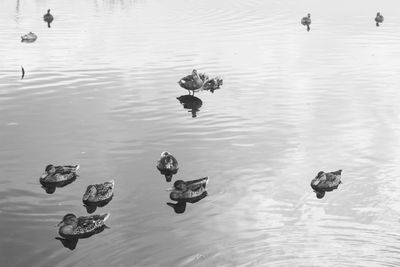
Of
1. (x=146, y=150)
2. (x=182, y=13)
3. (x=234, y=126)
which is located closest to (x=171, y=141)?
(x=146, y=150)

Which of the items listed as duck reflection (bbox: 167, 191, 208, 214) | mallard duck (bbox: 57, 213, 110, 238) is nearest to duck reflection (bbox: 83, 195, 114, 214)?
mallard duck (bbox: 57, 213, 110, 238)

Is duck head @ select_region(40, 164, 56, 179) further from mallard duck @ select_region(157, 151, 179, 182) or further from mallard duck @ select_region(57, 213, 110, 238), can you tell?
mallard duck @ select_region(157, 151, 179, 182)

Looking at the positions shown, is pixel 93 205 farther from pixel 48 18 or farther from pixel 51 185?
pixel 48 18

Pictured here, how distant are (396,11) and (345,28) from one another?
2800 cm

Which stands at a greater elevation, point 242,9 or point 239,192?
point 242,9

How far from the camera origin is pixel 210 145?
99.0 feet

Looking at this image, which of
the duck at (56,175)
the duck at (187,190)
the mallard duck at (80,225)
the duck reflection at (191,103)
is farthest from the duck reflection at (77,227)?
the duck reflection at (191,103)

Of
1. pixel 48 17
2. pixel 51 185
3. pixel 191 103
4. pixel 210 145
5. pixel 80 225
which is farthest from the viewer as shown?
pixel 48 17

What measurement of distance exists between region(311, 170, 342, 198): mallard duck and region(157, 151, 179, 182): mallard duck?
609 cm

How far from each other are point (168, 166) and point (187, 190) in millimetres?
2958

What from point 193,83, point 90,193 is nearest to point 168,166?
point 90,193

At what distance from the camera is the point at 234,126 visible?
1314 inches

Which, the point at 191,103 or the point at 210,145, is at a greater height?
the point at 191,103

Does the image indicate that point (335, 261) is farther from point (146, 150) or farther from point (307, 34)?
point (307, 34)
